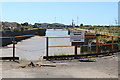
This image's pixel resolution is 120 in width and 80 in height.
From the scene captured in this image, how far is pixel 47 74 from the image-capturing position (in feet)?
27.2

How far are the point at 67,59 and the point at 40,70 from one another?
3.27 m

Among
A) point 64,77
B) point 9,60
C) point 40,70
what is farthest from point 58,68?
point 9,60

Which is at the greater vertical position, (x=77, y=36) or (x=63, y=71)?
(x=77, y=36)

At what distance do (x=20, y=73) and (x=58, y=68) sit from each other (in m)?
1.85

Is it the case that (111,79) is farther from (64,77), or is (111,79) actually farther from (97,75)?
(64,77)

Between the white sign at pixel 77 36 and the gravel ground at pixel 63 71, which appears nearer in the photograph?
the gravel ground at pixel 63 71

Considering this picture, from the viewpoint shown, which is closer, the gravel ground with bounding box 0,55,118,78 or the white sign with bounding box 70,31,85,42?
the gravel ground with bounding box 0,55,118,78

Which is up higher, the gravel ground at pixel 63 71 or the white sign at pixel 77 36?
the white sign at pixel 77 36

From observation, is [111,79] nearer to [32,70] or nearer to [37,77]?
[37,77]

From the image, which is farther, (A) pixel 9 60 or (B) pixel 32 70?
(A) pixel 9 60

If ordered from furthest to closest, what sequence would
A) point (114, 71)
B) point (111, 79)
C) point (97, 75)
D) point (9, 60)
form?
point (9, 60) → point (114, 71) → point (97, 75) → point (111, 79)

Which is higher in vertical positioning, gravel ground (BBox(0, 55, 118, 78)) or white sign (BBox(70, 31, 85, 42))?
white sign (BBox(70, 31, 85, 42))

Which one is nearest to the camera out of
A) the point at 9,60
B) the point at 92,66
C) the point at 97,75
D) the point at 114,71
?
the point at 97,75

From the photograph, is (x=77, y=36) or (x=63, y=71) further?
(x=77, y=36)
